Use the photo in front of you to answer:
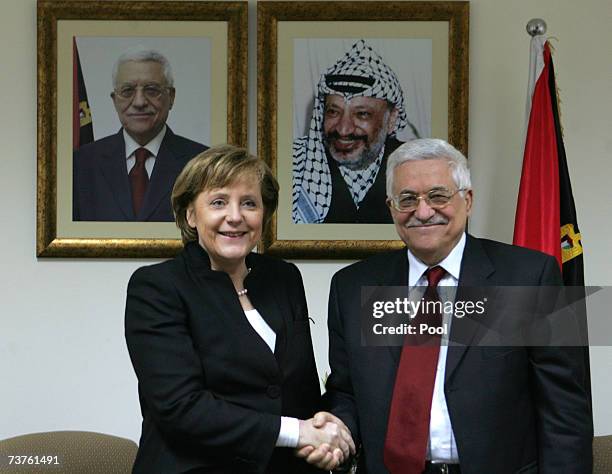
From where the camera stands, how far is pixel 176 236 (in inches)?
129

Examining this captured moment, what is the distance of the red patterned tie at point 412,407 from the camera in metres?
1.91

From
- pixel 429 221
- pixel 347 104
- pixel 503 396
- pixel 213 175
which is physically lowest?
pixel 503 396

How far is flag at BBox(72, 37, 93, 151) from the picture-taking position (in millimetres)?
3285

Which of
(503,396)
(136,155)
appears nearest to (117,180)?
(136,155)

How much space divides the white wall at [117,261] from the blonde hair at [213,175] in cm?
131

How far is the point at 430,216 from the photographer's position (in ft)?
6.63

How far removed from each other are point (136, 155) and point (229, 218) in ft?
4.88

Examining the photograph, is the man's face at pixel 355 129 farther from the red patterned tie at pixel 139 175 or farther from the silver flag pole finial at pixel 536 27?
the red patterned tie at pixel 139 175

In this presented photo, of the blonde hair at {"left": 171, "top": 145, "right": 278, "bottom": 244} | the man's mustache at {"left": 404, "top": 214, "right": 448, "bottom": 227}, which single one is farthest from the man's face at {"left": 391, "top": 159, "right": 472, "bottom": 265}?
the blonde hair at {"left": 171, "top": 145, "right": 278, "bottom": 244}

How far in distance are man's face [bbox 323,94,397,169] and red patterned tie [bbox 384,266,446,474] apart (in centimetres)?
140

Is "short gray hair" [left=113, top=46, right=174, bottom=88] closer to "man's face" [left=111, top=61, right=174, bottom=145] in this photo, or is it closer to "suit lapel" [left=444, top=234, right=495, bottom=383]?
"man's face" [left=111, top=61, right=174, bottom=145]

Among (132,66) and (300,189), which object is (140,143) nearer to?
(132,66)

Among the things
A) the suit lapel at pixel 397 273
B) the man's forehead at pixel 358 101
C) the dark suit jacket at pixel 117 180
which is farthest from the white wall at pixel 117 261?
the suit lapel at pixel 397 273

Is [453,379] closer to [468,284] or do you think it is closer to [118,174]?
[468,284]
